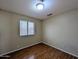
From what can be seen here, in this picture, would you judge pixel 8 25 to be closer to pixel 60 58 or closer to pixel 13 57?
pixel 13 57

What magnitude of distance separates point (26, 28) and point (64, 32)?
228 centimetres

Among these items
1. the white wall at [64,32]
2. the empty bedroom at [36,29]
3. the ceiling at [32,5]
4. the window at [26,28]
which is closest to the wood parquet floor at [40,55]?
the empty bedroom at [36,29]

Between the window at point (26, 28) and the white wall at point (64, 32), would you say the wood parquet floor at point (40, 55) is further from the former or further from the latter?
the window at point (26, 28)

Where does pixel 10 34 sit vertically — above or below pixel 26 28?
below

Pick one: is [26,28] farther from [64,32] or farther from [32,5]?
[64,32]

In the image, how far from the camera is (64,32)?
3.24 metres

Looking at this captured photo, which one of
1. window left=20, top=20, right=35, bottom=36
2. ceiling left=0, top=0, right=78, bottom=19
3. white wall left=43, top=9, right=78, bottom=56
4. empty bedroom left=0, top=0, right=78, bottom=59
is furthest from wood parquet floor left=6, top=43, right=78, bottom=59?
ceiling left=0, top=0, right=78, bottom=19

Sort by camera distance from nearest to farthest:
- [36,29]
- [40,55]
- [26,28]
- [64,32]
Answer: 1. [40,55]
2. [64,32]
3. [26,28]
4. [36,29]

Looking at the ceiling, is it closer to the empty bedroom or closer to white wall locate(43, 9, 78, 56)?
the empty bedroom

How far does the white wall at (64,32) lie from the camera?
2.79 m

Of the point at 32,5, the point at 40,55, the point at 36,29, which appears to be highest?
the point at 32,5

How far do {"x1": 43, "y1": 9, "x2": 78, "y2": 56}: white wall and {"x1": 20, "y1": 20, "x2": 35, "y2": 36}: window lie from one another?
1.10 metres

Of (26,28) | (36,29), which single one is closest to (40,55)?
(26,28)

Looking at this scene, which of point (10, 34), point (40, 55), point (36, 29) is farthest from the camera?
point (36, 29)
